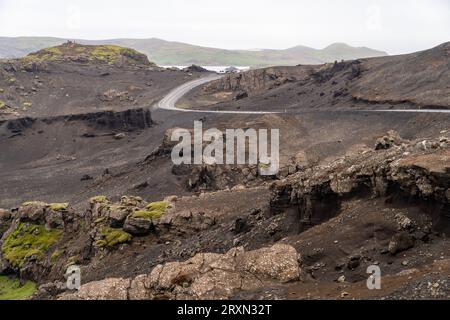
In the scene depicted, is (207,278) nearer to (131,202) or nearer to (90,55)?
(131,202)

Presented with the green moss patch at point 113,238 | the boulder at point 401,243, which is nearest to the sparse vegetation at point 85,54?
the green moss patch at point 113,238

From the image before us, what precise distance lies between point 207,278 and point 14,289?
2463 cm

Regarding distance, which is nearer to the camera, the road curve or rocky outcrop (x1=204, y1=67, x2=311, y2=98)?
the road curve

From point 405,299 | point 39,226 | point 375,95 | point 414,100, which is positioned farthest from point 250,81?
point 405,299

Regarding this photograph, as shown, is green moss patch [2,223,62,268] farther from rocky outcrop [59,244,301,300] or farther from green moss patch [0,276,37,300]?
rocky outcrop [59,244,301,300]

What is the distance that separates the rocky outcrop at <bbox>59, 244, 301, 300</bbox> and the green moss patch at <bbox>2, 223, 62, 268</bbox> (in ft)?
72.9

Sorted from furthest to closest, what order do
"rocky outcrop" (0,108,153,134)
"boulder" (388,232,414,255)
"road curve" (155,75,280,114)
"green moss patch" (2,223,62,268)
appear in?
"road curve" (155,75,280,114) < "rocky outcrop" (0,108,153,134) < "green moss patch" (2,223,62,268) < "boulder" (388,232,414,255)

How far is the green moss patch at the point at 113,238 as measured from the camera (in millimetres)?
34312

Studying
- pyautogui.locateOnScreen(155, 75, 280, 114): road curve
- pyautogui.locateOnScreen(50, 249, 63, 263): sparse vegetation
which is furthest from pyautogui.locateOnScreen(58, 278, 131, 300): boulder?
pyautogui.locateOnScreen(155, 75, 280, 114): road curve

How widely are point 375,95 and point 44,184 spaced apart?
51.1 m

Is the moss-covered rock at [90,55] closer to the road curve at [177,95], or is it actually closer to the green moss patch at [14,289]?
the road curve at [177,95]

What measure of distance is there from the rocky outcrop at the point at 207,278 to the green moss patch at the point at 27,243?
22224 millimetres

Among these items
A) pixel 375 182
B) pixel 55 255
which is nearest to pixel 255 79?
pixel 55 255

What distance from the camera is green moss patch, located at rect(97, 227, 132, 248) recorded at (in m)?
34.3
